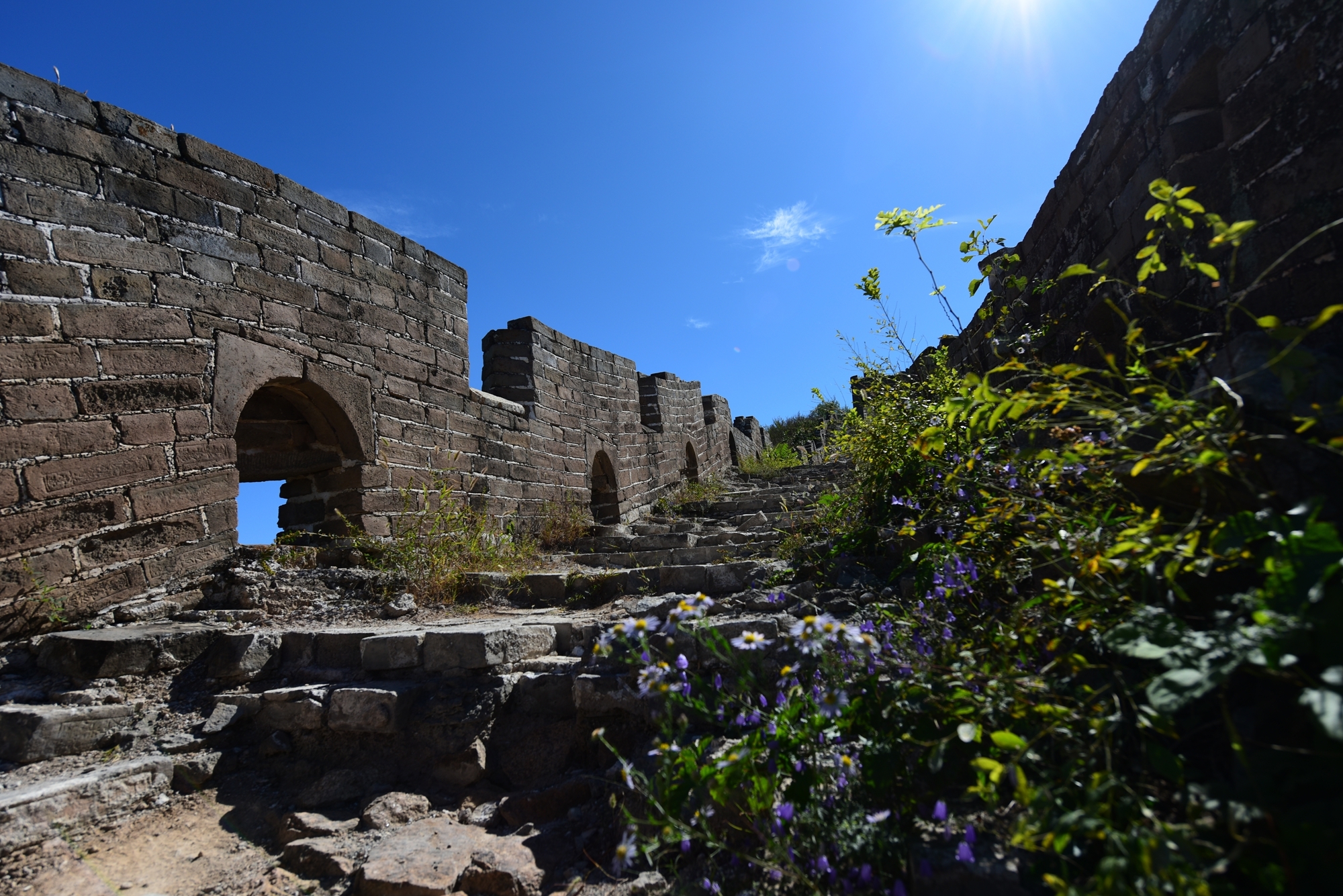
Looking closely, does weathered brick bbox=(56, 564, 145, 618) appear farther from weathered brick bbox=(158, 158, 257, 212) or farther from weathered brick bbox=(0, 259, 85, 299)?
weathered brick bbox=(158, 158, 257, 212)

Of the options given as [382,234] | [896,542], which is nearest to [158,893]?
[896,542]

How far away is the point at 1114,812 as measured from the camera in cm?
124

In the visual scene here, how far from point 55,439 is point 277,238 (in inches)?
71.8

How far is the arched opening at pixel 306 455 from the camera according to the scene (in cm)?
468

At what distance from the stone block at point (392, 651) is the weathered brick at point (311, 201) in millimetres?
3190

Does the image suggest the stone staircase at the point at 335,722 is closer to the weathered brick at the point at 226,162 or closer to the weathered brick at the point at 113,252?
the weathered brick at the point at 113,252

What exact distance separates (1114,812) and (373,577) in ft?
12.8

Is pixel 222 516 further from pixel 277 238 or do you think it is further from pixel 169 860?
pixel 169 860

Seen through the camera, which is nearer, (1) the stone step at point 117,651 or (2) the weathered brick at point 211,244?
(1) the stone step at point 117,651

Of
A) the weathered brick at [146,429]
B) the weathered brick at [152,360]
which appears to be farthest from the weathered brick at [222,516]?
the weathered brick at [152,360]

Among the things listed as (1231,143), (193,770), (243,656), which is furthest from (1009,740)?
(243,656)

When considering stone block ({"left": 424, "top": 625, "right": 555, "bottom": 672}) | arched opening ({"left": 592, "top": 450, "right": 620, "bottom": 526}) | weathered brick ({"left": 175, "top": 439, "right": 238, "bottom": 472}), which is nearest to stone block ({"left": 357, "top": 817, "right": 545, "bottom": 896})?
stone block ({"left": 424, "top": 625, "right": 555, "bottom": 672})

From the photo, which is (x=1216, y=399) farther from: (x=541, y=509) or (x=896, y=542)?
(x=541, y=509)

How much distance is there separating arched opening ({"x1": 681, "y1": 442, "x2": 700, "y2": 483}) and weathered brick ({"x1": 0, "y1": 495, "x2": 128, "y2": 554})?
26.4ft
